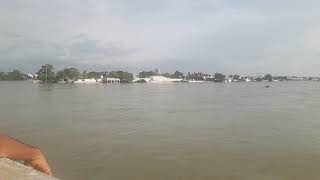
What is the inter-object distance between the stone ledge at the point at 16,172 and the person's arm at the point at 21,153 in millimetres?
42

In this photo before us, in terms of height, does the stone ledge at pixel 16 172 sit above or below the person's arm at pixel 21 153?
below

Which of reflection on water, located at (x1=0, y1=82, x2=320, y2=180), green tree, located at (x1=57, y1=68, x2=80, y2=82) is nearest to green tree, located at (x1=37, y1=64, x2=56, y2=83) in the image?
green tree, located at (x1=57, y1=68, x2=80, y2=82)

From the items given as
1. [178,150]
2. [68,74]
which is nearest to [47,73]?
[68,74]

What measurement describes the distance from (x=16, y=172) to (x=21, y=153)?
4.3 inches

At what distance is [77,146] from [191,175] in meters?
6.09

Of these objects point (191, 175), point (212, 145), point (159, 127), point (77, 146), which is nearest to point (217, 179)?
point (191, 175)

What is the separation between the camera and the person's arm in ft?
7.83

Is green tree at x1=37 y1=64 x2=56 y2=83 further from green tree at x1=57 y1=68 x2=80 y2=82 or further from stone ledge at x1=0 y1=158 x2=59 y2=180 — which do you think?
stone ledge at x1=0 y1=158 x2=59 y2=180

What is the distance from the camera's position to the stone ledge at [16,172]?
234cm

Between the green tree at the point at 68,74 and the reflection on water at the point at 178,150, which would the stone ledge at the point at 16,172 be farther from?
the green tree at the point at 68,74

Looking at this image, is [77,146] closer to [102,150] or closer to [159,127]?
[102,150]

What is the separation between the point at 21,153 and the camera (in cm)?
245

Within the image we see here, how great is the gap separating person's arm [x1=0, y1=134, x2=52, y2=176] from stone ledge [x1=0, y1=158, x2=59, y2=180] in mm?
42

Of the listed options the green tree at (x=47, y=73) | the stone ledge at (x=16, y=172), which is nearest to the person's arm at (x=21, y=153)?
the stone ledge at (x=16, y=172)
